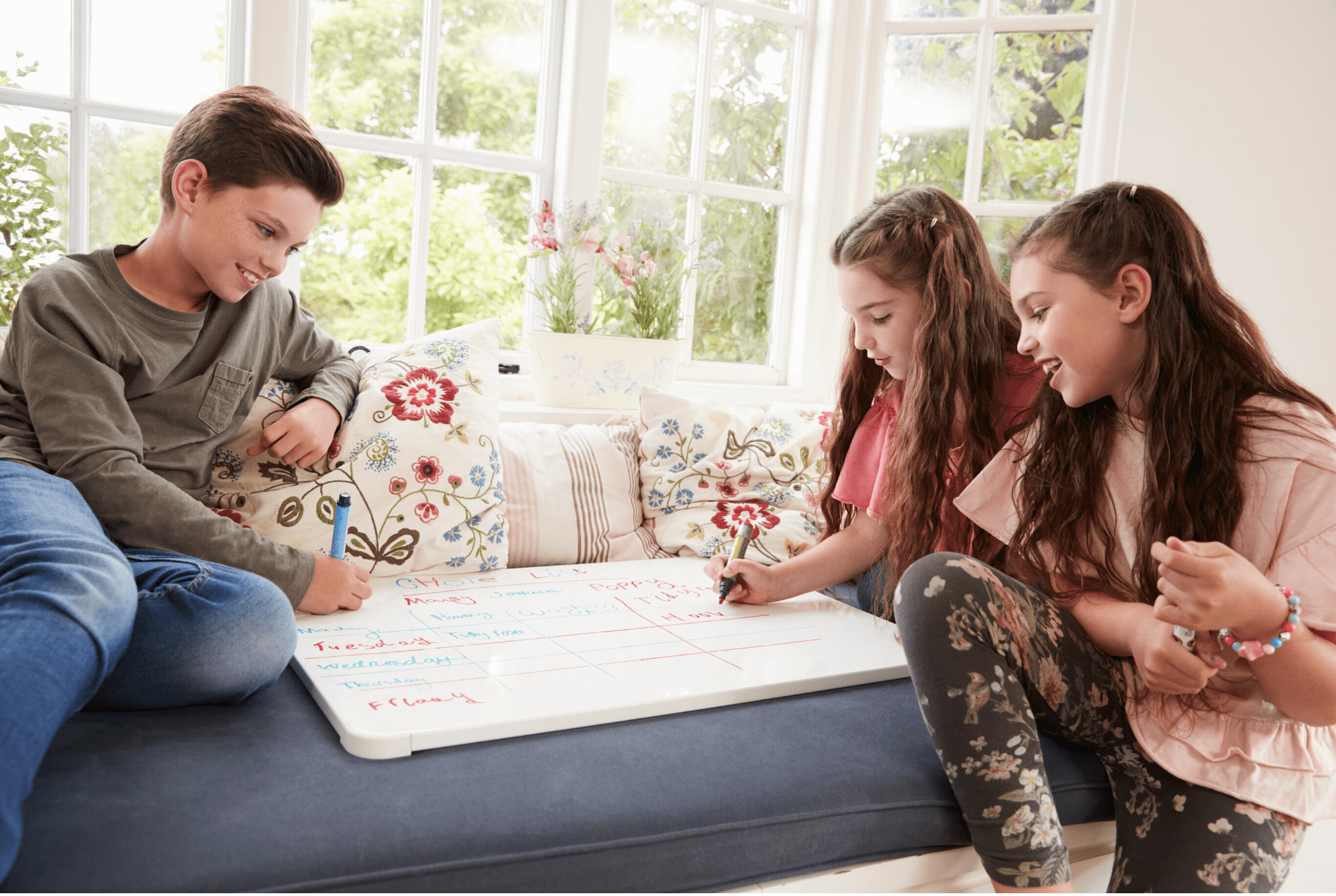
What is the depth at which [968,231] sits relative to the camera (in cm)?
129

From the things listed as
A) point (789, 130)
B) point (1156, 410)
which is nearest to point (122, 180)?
point (789, 130)

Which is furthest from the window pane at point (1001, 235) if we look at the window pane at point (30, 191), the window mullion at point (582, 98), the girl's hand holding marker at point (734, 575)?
the window pane at point (30, 191)

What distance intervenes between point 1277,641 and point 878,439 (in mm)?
655

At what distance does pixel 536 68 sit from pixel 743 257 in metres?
0.72

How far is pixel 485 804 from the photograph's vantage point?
77cm

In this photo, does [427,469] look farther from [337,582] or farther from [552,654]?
[552,654]

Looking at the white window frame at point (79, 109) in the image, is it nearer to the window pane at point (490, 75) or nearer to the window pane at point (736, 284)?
the window pane at point (490, 75)

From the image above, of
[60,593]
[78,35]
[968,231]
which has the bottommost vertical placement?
[60,593]

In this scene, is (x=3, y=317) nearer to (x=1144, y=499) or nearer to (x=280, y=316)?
(x=280, y=316)

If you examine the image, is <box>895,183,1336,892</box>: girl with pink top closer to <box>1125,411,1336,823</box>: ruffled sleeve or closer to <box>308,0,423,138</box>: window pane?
<box>1125,411,1336,823</box>: ruffled sleeve

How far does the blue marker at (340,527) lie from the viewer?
118 centimetres

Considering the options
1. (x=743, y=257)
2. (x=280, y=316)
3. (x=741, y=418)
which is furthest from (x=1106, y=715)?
(x=743, y=257)

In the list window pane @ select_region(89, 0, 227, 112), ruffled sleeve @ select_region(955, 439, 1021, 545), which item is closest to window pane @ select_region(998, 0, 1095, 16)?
ruffled sleeve @ select_region(955, 439, 1021, 545)

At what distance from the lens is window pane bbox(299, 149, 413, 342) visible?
2170 millimetres
